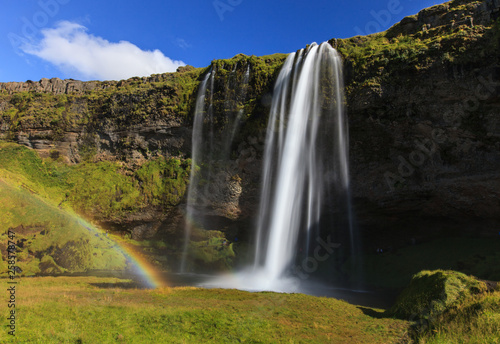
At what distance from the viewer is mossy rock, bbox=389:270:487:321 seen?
13265 millimetres

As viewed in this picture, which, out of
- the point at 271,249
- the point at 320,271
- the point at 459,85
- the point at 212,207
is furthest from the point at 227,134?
the point at 459,85

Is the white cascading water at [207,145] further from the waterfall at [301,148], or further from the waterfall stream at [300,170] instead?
the waterfall at [301,148]

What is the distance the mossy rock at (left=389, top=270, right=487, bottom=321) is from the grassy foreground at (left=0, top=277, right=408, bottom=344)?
1120mm

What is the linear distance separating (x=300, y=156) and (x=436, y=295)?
18394 millimetres

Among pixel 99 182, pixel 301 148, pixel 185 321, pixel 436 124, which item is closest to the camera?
pixel 185 321

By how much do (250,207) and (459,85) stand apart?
22965mm

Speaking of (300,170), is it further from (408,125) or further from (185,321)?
(185,321)

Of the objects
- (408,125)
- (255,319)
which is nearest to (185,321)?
(255,319)

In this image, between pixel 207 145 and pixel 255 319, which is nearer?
pixel 255 319

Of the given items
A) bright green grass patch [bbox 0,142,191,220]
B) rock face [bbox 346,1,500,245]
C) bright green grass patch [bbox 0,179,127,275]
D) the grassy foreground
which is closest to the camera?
the grassy foreground

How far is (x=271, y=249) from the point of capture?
31.8m

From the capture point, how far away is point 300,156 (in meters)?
30.8

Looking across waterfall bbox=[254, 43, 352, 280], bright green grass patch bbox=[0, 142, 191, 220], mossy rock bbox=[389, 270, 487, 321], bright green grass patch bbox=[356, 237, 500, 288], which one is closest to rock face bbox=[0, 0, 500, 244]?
waterfall bbox=[254, 43, 352, 280]

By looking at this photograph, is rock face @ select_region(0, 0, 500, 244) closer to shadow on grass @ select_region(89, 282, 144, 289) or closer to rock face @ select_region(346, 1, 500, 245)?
rock face @ select_region(346, 1, 500, 245)
